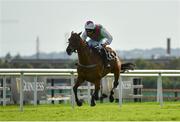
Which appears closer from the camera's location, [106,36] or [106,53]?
[106,53]

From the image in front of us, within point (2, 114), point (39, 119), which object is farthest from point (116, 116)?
point (2, 114)

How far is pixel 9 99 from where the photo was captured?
21.8 meters

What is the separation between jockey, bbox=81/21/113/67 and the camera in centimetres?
1705

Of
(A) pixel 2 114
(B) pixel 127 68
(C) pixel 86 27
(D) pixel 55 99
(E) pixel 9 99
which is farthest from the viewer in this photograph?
(D) pixel 55 99

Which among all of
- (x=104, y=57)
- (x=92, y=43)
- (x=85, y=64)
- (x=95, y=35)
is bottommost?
(x=85, y=64)

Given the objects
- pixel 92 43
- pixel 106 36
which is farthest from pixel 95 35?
pixel 106 36

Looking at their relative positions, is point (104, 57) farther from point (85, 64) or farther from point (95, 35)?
point (85, 64)

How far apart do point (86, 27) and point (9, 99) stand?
560cm

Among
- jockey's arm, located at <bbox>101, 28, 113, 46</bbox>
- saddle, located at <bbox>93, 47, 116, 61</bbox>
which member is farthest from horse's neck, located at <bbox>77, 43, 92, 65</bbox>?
jockey's arm, located at <bbox>101, 28, 113, 46</bbox>

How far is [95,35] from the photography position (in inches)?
680

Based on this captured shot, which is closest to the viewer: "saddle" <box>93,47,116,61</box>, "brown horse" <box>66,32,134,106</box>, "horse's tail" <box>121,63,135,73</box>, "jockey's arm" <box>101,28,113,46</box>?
"brown horse" <box>66,32,134,106</box>

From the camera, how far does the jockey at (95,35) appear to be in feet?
55.9

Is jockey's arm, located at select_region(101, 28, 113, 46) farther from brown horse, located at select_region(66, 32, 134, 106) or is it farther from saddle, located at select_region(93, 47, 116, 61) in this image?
brown horse, located at select_region(66, 32, 134, 106)

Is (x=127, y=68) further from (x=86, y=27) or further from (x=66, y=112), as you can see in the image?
(x=66, y=112)
